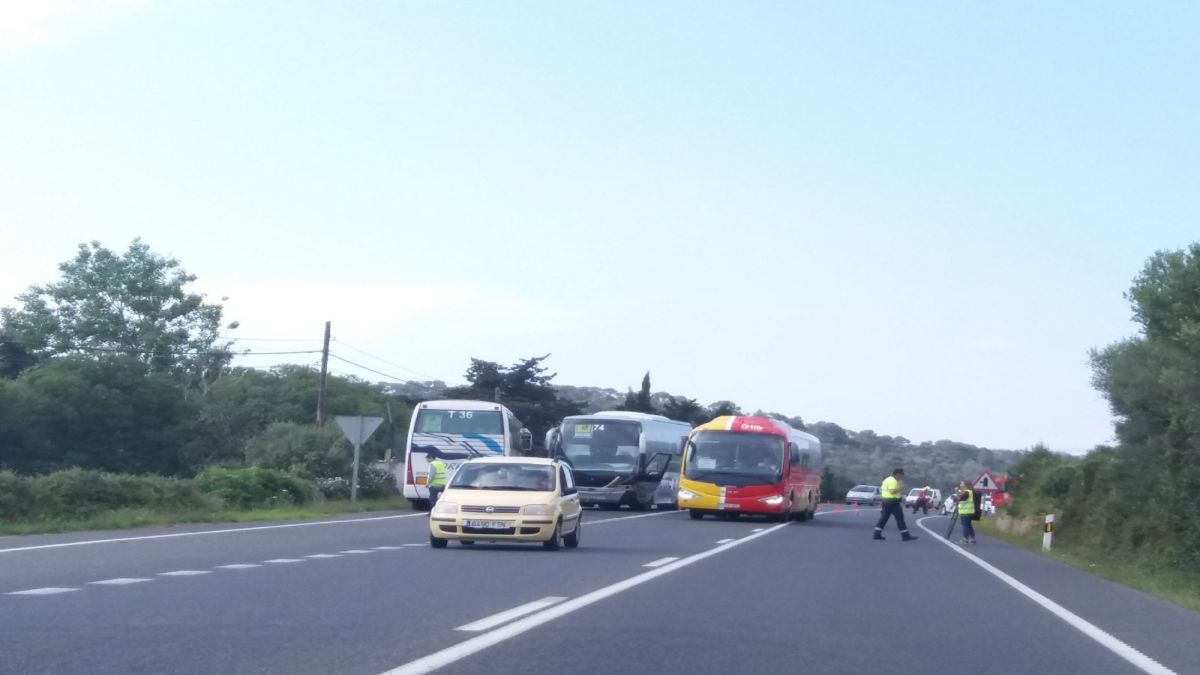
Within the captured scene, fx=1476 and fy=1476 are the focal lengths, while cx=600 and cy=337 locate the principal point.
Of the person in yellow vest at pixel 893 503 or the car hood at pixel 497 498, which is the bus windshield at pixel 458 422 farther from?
the car hood at pixel 497 498

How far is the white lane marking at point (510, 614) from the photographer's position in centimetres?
1153

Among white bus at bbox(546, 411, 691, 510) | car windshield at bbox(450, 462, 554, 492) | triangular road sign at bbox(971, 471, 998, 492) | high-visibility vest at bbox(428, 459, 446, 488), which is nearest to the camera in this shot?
car windshield at bbox(450, 462, 554, 492)

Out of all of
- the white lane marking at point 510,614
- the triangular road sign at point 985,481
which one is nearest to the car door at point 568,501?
the white lane marking at point 510,614

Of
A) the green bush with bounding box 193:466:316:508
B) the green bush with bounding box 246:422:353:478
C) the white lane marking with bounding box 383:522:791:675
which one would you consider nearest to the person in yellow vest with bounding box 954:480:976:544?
the white lane marking with bounding box 383:522:791:675

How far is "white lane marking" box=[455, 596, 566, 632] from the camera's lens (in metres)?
11.5

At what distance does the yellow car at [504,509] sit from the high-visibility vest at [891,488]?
1049 centimetres

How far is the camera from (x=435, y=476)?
4238cm

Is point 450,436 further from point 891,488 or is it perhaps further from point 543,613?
point 543,613

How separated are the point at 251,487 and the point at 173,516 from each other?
28.5 ft

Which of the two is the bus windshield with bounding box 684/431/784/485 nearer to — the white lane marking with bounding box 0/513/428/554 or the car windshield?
the white lane marking with bounding box 0/513/428/554

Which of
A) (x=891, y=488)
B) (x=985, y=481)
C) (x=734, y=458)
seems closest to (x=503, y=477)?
(x=891, y=488)

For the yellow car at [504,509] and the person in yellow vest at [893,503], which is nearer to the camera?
the yellow car at [504,509]

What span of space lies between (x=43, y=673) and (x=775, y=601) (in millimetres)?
8026

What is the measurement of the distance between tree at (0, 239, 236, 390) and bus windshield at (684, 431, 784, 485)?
50.5m
